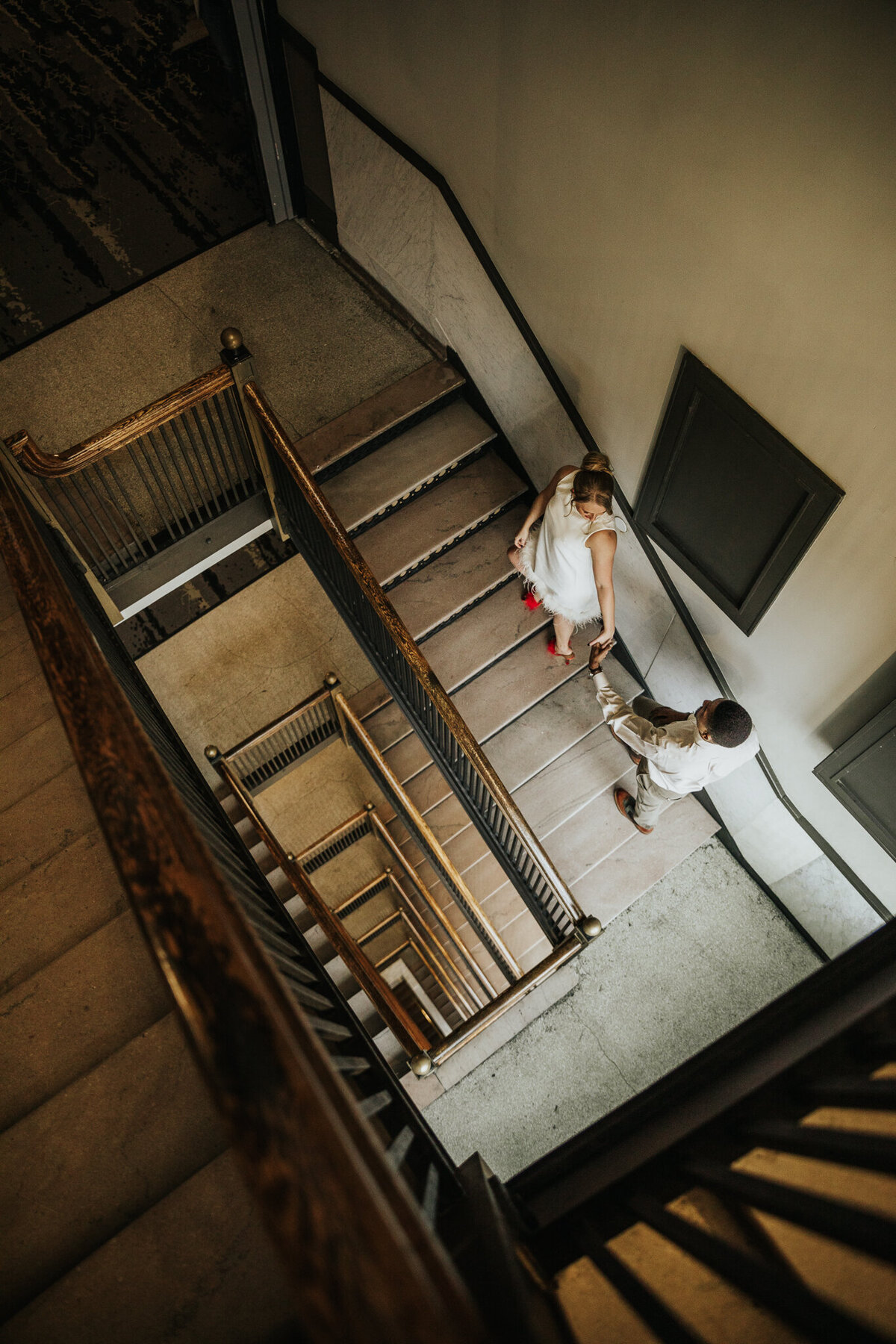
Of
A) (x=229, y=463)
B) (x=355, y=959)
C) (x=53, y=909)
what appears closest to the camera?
(x=53, y=909)

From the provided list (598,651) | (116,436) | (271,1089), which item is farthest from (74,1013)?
(598,651)

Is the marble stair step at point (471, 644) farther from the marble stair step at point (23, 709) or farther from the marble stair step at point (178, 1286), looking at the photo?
the marble stair step at point (178, 1286)

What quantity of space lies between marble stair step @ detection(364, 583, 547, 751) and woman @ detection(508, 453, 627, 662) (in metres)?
0.30

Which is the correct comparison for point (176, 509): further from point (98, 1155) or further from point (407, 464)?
point (98, 1155)

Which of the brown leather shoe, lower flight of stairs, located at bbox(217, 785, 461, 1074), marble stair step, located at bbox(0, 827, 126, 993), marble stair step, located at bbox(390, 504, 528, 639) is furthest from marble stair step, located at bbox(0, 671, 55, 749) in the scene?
the brown leather shoe

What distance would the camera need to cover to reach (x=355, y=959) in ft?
12.1

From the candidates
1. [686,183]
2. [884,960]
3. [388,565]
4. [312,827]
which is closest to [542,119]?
[686,183]

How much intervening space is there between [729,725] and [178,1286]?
300cm

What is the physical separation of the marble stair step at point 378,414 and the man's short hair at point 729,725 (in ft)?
9.89

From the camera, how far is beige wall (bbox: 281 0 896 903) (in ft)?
8.09

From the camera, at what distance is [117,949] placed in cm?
233

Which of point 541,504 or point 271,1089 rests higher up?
point 541,504

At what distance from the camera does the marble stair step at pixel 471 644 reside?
5168 mm

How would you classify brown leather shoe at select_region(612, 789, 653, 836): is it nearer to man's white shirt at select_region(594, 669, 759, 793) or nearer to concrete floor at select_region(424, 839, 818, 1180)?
concrete floor at select_region(424, 839, 818, 1180)
